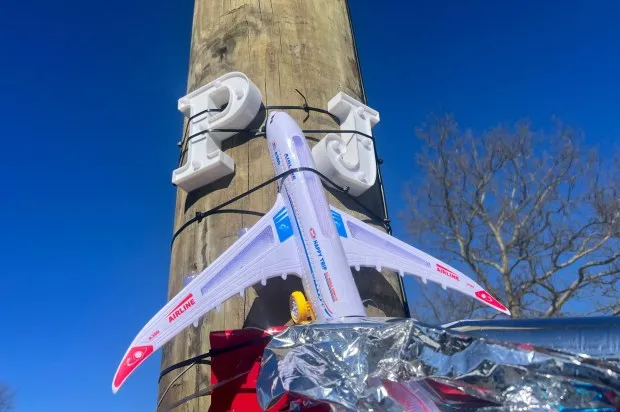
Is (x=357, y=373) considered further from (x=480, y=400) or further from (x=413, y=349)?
(x=480, y=400)

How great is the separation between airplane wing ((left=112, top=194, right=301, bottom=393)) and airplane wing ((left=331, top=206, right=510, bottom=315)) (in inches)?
10.2

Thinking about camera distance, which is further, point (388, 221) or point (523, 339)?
point (388, 221)

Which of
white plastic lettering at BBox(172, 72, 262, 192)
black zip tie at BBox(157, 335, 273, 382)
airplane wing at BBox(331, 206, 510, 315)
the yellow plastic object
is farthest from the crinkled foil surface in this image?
white plastic lettering at BBox(172, 72, 262, 192)

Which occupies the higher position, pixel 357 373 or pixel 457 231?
pixel 457 231

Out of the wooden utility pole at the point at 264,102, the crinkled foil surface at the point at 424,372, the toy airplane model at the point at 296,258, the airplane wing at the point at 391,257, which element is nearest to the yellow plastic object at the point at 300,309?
the toy airplane model at the point at 296,258

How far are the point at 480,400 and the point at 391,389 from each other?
7.0 inches

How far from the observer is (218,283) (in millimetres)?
2102

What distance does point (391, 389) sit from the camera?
1161mm

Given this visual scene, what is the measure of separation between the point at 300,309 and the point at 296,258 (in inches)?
12.8

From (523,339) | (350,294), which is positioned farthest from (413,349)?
(350,294)

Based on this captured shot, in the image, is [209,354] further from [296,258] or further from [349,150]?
[349,150]

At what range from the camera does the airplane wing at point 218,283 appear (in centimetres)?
204

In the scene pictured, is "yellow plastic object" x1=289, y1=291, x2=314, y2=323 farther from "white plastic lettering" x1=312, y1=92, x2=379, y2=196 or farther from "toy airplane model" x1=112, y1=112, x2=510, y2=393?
"white plastic lettering" x1=312, y1=92, x2=379, y2=196

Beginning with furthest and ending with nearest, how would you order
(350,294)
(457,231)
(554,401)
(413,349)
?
(457,231), (350,294), (413,349), (554,401)
